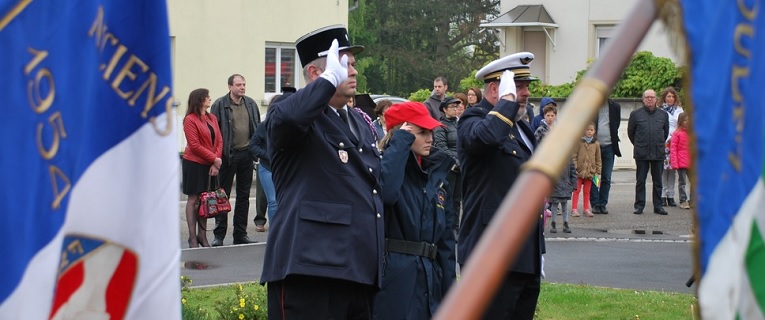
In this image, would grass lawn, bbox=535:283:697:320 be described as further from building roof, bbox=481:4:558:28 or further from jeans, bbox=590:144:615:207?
building roof, bbox=481:4:558:28

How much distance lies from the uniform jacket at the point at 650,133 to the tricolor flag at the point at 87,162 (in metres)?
16.2

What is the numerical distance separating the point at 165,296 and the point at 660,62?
A: 26.3 m

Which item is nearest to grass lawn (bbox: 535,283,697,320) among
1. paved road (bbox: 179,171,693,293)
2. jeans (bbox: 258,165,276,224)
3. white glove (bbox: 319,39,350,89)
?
paved road (bbox: 179,171,693,293)

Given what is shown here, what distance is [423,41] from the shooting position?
A: 212 ft

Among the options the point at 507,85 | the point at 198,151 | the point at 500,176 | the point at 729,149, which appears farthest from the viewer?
the point at 198,151

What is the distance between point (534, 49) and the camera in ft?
121

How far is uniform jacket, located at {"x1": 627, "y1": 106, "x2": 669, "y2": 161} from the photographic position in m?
18.4

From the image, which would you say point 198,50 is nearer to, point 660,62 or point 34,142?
point 660,62

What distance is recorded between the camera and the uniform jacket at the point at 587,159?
17.2 m

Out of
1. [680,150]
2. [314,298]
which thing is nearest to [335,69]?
[314,298]

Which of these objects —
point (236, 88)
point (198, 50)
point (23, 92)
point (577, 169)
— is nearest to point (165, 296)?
point (23, 92)

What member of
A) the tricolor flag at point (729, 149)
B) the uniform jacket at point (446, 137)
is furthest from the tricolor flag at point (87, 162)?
the uniform jacket at point (446, 137)

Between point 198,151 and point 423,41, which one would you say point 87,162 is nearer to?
point 198,151

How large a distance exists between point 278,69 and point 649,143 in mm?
11410
